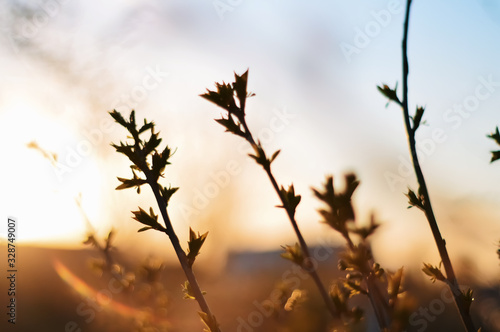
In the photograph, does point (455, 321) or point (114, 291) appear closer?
point (114, 291)

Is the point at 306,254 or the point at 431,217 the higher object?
the point at 306,254

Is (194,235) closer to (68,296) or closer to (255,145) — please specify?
(255,145)

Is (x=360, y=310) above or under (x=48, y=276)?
under

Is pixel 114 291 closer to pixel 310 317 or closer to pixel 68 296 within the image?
pixel 310 317

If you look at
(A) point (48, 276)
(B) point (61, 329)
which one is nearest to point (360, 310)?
(B) point (61, 329)

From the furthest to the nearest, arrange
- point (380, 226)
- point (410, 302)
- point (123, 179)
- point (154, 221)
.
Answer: point (123, 179)
point (154, 221)
point (380, 226)
point (410, 302)

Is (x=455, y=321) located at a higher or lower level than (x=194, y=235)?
lower

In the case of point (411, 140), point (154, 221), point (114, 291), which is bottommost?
point (411, 140)

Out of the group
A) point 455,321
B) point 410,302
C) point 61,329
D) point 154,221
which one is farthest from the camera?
point 455,321

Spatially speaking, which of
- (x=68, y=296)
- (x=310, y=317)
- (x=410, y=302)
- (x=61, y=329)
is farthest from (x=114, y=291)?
(x=68, y=296)
